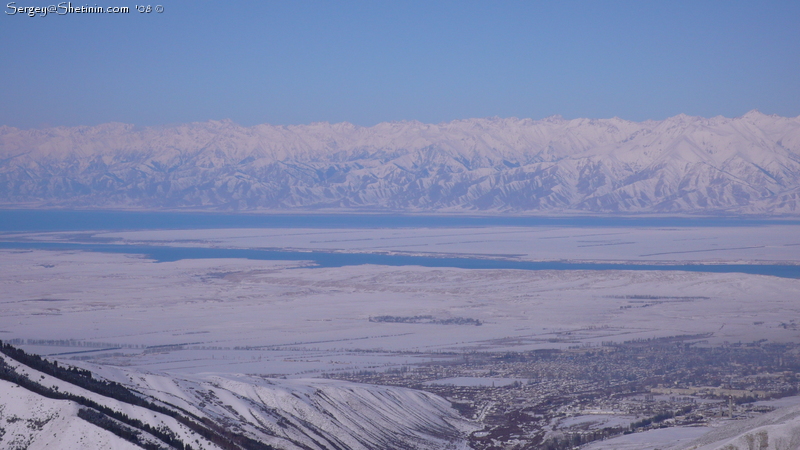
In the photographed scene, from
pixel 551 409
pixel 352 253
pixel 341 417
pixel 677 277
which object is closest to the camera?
pixel 341 417

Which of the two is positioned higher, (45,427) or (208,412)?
(45,427)

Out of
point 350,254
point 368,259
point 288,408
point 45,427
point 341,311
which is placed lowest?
point 288,408

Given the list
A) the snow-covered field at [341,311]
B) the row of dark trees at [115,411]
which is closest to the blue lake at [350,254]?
the snow-covered field at [341,311]

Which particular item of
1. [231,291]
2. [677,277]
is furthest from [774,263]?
[231,291]

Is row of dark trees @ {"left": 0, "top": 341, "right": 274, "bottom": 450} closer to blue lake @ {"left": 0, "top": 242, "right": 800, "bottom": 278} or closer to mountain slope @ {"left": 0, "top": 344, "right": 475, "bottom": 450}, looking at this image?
mountain slope @ {"left": 0, "top": 344, "right": 475, "bottom": 450}

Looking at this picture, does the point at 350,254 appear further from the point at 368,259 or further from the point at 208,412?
the point at 208,412

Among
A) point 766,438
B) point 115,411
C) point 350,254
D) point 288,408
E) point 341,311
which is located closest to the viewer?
point 766,438

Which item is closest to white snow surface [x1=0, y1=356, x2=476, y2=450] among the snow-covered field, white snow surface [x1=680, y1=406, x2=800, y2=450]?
the snow-covered field

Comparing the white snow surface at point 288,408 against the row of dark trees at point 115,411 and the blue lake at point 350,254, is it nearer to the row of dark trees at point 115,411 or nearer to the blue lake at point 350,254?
the row of dark trees at point 115,411

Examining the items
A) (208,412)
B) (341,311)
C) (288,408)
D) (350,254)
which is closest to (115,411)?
(208,412)

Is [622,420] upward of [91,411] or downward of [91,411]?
downward

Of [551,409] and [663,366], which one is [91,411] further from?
[663,366]
